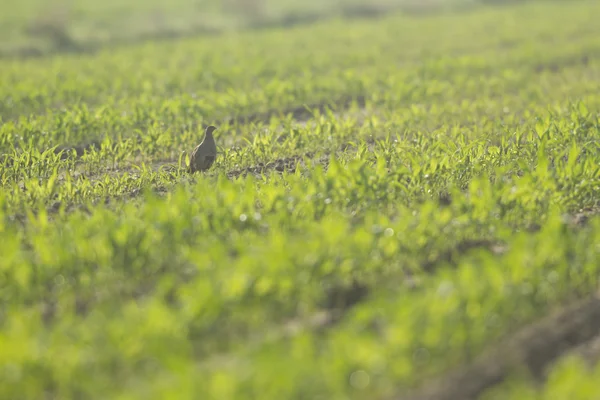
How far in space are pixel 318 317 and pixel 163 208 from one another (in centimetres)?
157

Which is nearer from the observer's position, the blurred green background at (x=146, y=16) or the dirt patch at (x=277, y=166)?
the dirt patch at (x=277, y=166)

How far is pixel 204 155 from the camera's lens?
29.1ft

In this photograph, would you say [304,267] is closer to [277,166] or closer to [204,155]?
[204,155]

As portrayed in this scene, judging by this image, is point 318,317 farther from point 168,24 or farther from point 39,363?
point 168,24

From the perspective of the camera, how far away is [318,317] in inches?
216

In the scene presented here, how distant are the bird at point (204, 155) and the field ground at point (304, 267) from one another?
0.13m

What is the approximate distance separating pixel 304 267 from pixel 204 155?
3.59 metres

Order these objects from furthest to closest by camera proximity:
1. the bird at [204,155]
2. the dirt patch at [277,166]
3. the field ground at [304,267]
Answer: the dirt patch at [277,166]
the bird at [204,155]
the field ground at [304,267]

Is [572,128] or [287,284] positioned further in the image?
[572,128]

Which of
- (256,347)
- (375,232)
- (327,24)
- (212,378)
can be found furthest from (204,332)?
(327,24)

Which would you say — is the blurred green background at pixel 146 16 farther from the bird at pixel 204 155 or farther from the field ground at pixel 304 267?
the bird at pixel 204 155

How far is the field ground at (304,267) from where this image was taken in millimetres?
4516

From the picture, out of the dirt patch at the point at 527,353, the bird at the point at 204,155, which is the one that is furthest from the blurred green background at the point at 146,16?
the dirt patch at the point at 527,353

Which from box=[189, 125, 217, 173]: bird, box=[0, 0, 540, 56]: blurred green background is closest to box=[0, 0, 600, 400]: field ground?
box=[189, 125, 217, 173]: bird
